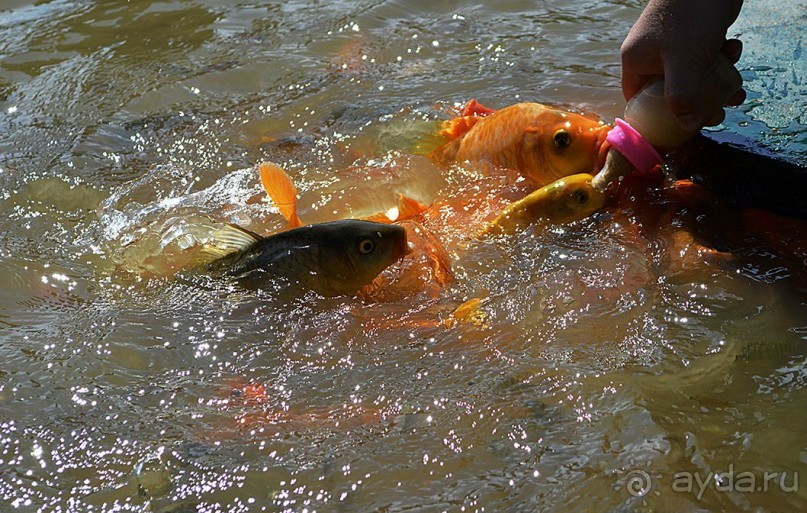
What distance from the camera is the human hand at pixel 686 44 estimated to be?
10.1 ft

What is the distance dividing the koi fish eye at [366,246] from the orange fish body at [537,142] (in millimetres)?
1070

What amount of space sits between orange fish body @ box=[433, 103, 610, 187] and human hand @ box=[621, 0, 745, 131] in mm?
456

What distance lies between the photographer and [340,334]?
2969mm

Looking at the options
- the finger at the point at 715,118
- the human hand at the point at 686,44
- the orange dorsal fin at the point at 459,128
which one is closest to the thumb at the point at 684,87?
the human hand at the point at 686,44

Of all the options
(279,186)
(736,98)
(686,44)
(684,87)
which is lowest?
(279,186)

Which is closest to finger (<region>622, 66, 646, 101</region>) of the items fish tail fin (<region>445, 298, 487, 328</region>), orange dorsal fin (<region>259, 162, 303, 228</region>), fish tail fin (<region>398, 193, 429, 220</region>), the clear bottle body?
the clear bottle body

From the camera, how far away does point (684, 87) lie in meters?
3.06

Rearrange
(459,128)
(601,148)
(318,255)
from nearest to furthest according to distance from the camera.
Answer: (318,255) → (601,148) → (459,128)

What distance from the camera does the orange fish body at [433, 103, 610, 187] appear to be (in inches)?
141

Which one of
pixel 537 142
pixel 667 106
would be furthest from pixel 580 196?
pixel 667 106

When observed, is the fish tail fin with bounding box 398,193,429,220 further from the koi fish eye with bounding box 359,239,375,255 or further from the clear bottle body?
the clear bottle body

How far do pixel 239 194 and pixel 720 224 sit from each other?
2.25 metres

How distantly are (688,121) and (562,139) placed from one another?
607 millimetres

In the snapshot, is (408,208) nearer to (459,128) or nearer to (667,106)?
(459,128)
